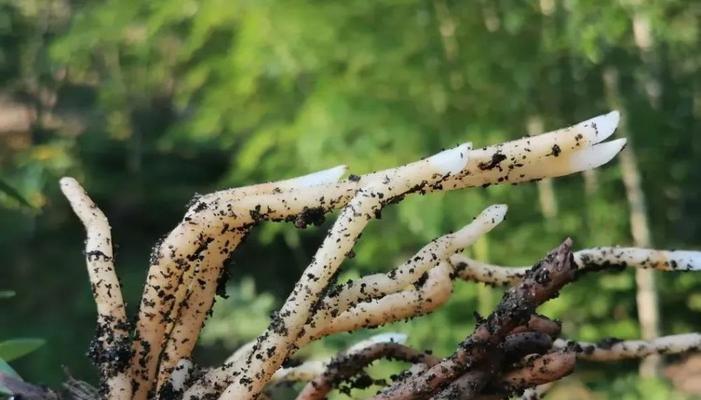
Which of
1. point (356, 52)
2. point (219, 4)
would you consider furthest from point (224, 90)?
point (356, 52)

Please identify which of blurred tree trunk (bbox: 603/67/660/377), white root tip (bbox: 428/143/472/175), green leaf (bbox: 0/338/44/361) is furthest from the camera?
blurred tree trunk (bbox: 603/67/660/377)

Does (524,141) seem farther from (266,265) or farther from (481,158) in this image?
(266,265)

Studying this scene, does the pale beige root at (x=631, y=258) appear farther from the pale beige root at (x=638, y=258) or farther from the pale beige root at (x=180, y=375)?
the pale beige root at (x=180, y=375)

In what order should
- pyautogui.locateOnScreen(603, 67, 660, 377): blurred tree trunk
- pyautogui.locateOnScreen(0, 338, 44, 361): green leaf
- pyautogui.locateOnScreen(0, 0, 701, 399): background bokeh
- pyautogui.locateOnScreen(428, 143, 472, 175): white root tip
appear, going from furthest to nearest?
pyautogui.locateOnScreen(603, 67, 660, 377): blurred tree trunk < pyautogui.locateOnScreen(0, 0, 701, 399): background bokeh < pyautogui.locateOnScreen(0, 338, 44, 361): green leaf < pyautogui.locateOnScreen(428, 143, 472, 175): white root tip

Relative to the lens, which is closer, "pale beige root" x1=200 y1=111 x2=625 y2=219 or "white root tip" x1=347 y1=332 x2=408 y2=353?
"pale beige root" x1=200 y1=111 x2=625 y2=219

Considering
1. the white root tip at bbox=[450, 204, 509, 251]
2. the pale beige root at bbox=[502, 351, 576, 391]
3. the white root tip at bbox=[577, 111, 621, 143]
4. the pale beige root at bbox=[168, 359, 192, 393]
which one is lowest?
the pale beige root at bbox=[502, 351, 576, 391]

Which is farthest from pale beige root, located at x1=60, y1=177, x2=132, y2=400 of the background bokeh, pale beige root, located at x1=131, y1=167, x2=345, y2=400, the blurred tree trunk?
the blurred tree trunk

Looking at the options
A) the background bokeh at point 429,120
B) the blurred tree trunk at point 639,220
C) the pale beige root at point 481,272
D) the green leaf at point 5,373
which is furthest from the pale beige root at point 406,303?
the blurred tree trunk at point 639,220

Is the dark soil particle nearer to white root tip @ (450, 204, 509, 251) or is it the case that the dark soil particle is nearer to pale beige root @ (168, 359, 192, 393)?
white root tip @ (450, 204, 509, 251)
